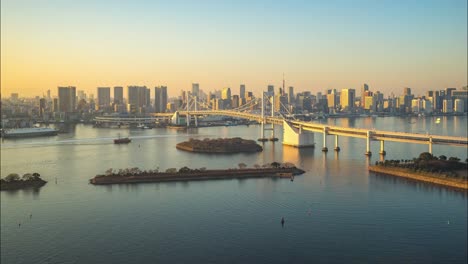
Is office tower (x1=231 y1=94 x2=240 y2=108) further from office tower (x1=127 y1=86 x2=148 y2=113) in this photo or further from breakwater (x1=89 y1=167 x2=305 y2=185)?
breakwater (x1=89 y1=167 x2=305 y2=185)

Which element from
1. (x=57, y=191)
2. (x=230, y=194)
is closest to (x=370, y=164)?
(x=230, y=194)

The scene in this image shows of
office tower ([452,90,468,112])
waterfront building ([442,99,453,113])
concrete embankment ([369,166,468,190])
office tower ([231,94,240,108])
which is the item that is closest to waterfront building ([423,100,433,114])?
waterfront building ([442,99,453,113])

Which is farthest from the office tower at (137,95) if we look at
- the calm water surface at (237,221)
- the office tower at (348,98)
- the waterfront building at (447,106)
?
the calm water surface at (237,221)

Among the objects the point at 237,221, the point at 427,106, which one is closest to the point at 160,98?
the point at 427,106

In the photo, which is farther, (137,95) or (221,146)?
(137,95)

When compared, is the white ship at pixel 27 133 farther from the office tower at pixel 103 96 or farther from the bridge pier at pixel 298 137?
the office tower at pixel 103 96

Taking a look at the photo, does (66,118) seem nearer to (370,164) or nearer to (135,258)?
(370,164)

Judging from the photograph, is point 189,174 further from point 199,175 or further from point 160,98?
point 160,98
